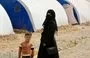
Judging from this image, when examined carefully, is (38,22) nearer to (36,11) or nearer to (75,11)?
(36,11)

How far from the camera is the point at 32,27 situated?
18453mm

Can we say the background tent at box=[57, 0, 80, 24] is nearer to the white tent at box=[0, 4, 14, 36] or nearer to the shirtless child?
the white tent at box=[0, 4, 14, 36]

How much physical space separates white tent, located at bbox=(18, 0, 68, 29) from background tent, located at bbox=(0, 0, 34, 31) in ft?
0.75

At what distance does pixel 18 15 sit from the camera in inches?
742

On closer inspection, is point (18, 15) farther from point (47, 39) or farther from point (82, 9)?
point (47, 39)

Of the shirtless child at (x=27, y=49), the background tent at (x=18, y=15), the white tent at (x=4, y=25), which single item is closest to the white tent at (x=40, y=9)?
the background tent at (x=18, y=15)

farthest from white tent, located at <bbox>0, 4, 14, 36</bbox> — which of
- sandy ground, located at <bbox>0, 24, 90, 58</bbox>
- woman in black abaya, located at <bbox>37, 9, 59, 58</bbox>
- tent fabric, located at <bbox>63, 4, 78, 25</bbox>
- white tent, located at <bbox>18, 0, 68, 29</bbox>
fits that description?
woman in black abaya, located at <bbox>37, 9, 59, 58</bbox>

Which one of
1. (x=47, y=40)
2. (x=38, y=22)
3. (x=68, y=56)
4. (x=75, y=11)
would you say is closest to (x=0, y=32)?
(x=38, y=22)

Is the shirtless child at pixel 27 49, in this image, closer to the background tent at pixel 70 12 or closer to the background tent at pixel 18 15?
the background tent at pixel 18 15

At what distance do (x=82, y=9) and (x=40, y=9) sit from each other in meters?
5.31

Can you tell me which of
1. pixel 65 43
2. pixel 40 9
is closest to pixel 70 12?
pixel 40 9

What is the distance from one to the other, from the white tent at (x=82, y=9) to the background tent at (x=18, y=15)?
18.1 feet

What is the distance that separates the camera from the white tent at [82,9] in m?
23.3

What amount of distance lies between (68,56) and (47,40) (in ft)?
13.6
